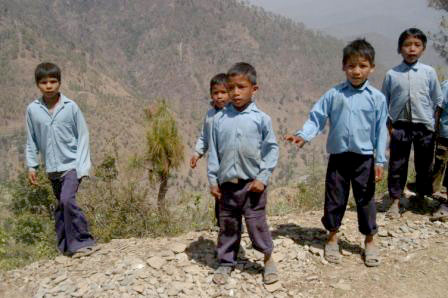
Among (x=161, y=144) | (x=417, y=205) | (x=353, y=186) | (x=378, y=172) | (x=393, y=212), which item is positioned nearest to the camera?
(x=378, y=172)

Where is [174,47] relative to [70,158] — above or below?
above

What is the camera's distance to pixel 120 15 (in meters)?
136

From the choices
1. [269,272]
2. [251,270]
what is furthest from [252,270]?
[269,272]

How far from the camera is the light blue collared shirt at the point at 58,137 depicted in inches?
133

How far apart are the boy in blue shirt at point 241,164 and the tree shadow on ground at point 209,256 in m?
0.18

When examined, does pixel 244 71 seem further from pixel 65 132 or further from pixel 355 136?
pixel 65 132

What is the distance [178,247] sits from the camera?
3.46m

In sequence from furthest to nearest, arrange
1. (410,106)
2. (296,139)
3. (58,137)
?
(410,106) < (58,137) < (296,139)

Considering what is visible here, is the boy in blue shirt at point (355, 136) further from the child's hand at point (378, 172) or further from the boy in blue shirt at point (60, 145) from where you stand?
the boy in blue shirt at point (60, 145)

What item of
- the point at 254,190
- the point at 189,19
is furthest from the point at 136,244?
the point at 189,19

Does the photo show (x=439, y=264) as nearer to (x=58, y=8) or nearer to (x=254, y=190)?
(x=254, y=190)

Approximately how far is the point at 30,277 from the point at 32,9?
126 meters

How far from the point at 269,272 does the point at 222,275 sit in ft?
1.16

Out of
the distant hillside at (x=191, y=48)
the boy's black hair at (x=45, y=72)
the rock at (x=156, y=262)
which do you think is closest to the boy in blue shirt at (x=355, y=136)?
the rock at (x=156, y=262)
